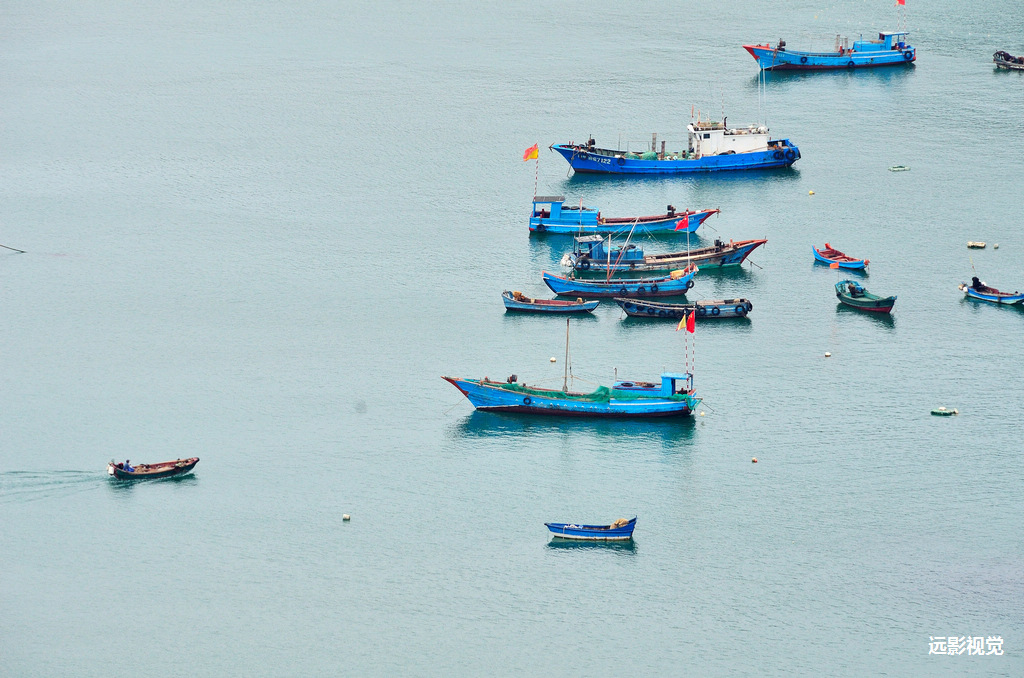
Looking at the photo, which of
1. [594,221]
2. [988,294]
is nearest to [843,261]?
[988,294]

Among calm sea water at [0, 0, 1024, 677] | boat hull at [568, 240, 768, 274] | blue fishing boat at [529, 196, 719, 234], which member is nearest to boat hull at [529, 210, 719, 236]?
blue fishing boat at [529, 196, 719, 234]

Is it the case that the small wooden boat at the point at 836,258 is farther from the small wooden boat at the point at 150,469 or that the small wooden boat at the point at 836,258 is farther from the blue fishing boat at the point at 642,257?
the small wooden boat at the point at 150,469

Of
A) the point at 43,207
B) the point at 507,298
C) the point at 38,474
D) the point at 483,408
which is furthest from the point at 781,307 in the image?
the point at 43,207

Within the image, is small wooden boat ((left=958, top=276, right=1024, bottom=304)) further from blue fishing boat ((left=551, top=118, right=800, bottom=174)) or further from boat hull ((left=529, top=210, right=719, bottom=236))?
blue fishing boat ((left=551, top=118, right=800, bottom=174))

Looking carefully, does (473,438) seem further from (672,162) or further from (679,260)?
(672,162)

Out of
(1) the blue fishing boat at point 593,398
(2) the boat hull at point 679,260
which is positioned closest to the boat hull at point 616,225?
(2) the boat hull at point 679,260
